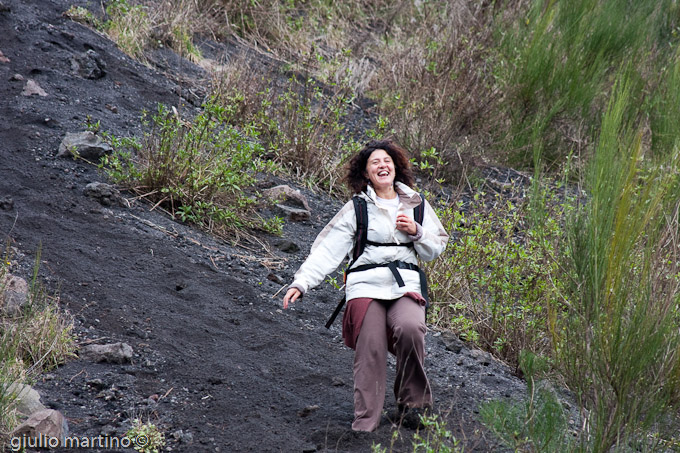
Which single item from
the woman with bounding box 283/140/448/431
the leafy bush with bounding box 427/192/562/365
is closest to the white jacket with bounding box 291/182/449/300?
the woman with bounding box 283/140/448/431

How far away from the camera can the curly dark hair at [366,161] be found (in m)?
3.63

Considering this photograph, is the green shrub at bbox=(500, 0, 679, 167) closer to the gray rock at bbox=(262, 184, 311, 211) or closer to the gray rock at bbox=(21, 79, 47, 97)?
the gray rock at bbox=(262, 184, 311, 211)

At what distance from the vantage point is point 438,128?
7273mm

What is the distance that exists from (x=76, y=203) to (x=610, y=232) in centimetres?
367

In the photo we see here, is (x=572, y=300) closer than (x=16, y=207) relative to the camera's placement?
Yes

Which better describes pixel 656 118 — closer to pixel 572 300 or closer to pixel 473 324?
pixel 473 324

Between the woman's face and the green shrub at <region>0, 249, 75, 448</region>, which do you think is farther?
the woman's face

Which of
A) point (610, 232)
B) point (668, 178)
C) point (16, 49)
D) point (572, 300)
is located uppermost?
point (668, 178)

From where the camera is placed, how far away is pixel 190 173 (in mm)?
5492

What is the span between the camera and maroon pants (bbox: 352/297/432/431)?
3.24 meters

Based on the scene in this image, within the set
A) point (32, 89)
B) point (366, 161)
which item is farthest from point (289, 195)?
point (366, 161)

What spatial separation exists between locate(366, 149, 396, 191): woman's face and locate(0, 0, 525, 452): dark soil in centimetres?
103

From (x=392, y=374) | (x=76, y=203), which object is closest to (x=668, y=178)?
(x=392, y=374)

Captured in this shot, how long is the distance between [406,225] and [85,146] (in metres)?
3.14
